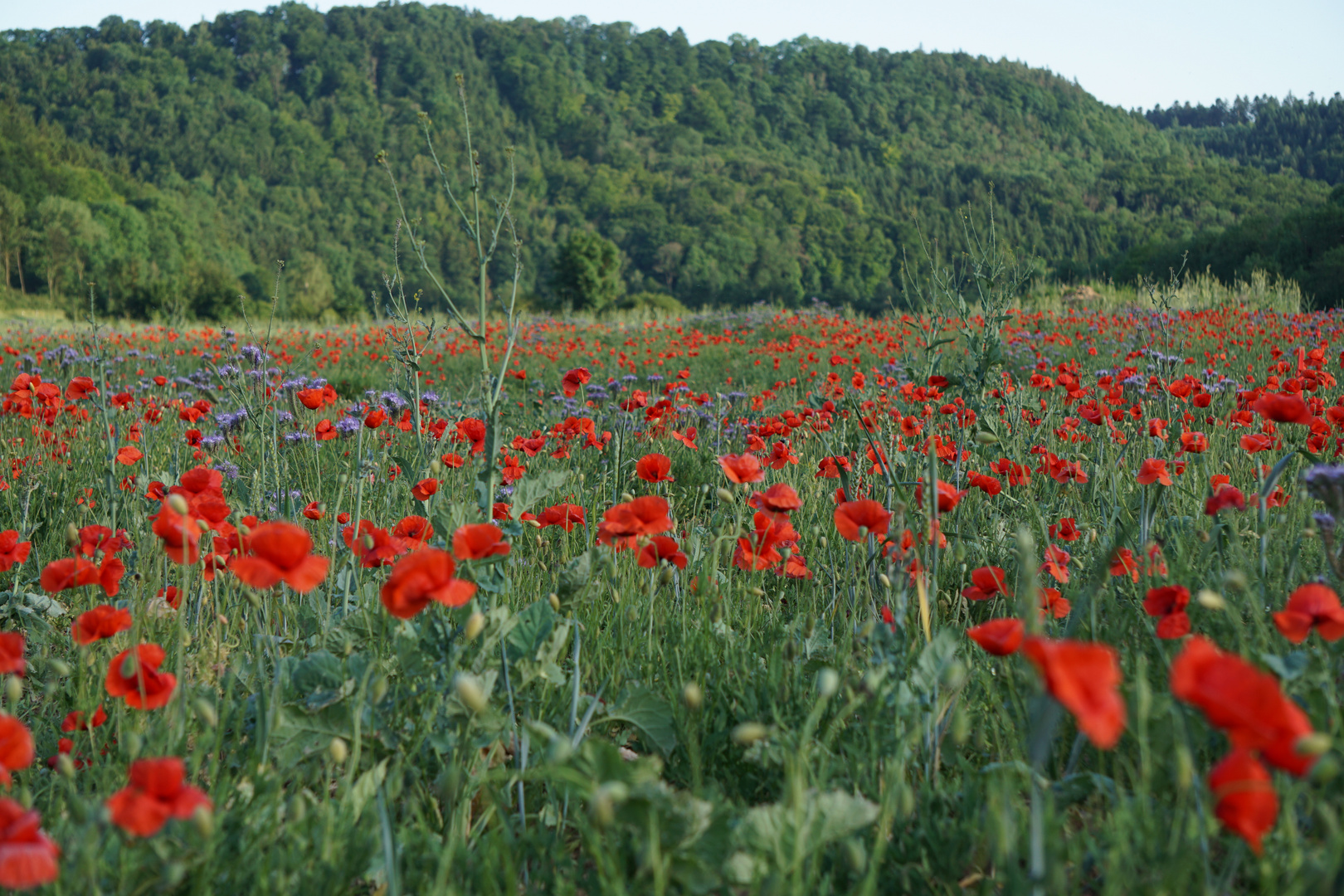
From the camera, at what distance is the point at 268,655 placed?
185 cm

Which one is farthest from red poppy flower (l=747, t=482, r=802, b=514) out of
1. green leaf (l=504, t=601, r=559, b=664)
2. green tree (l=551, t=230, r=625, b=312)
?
green tree (l=551, t=230, r=625, b=312)

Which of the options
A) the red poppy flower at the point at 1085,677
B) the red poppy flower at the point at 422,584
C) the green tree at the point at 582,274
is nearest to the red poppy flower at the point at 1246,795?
the red poppy flower at the point at 1085,677

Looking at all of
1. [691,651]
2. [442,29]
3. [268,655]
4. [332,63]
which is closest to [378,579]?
[268,655]

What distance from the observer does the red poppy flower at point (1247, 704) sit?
61 centimetres

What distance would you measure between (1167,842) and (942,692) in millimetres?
394

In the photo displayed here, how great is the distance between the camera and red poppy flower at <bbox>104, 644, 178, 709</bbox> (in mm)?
1173

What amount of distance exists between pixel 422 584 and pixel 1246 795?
91 cm

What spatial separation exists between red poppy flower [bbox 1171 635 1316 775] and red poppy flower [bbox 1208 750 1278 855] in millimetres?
32

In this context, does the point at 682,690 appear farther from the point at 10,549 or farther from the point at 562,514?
the point at 10,549

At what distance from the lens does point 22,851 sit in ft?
2.40

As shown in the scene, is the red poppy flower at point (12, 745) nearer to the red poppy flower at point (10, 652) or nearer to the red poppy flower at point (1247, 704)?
the red poppy flower at point (10, 652)

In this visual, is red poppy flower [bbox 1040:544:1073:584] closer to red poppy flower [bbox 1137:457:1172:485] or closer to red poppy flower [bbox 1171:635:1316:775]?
red poppy flower [bbox 1137:457:1172:485]

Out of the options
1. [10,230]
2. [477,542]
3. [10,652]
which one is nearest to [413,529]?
[477,542]

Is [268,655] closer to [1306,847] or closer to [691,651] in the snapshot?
[691,651]
